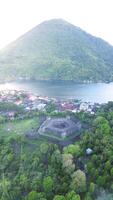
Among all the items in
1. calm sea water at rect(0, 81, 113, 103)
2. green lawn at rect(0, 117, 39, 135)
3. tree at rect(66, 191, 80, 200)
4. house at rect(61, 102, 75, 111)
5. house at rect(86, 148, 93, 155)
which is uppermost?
calm sea water at rect(0, 81, 113, 103)

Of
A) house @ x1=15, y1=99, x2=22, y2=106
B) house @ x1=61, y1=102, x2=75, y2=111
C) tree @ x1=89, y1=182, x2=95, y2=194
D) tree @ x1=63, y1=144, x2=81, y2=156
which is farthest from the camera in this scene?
house @ x1=15, y1=99, x2=22, y2=106

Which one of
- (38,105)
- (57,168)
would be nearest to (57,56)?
(38,105)

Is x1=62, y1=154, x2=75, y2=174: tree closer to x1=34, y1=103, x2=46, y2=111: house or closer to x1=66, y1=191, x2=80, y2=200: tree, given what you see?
x1=66, y1=191, x2=80, y2=200: tree

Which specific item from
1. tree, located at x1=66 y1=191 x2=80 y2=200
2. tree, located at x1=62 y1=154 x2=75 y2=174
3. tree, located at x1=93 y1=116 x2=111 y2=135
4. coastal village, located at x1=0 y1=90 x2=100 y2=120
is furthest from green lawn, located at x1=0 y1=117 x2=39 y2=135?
tree, located at x1=66 y1=191 x2=80 y2=200

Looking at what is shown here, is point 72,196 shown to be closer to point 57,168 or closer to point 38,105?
point 57,168

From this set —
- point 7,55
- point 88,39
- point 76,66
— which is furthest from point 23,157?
point 88,39

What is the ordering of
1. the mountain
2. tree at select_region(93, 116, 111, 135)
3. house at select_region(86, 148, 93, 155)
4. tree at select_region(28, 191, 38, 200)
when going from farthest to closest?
the mountain, tree at select_region(93, 116, 111, 135), house at select_region(86, 148, 93, 155), tree at select_region(28, 191, 38, 200)

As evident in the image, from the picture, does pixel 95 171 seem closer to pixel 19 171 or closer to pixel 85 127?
pixel 19 171
